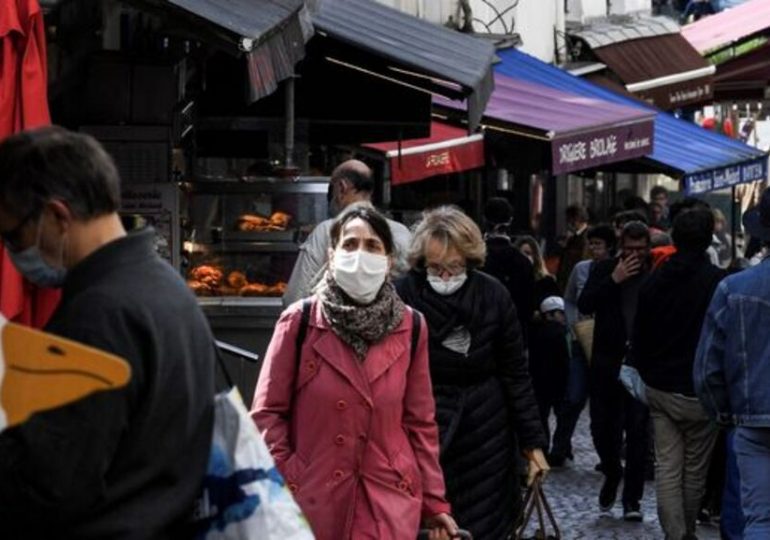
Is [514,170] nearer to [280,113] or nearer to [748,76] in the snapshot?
[748,76]

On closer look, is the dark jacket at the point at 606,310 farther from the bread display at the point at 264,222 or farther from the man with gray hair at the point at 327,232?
the man with gray hair at the point at 327,232

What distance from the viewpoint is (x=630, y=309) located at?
44.7ft

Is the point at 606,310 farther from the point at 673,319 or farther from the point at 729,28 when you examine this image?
the point at 729,28

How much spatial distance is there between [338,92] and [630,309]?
266 cm

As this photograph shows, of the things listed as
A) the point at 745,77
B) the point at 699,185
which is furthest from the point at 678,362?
the point at 745,77

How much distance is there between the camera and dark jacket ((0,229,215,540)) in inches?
165

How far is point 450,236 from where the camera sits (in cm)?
912

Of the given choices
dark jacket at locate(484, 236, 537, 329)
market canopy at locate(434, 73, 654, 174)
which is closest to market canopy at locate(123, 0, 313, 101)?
dark jacket at locate(484, 236, 537, 329)

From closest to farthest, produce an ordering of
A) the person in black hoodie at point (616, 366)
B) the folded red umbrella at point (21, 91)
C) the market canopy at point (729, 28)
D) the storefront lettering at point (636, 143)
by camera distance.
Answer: the folded red umbrella at point (21, 91), the person in black hoodie at point (616, 366), the storefront lettering at point (636, 143), the market canopy at point (729, 28)

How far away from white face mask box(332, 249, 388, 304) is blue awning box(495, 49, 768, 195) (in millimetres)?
13681

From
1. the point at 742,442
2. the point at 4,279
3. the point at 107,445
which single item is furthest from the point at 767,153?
the point at 107,445

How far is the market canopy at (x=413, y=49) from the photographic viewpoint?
1166cm

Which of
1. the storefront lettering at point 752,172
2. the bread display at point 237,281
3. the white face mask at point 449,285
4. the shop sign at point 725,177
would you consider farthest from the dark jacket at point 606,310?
the storefront lettering at point 752,172

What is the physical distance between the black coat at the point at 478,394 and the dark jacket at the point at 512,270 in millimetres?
4617
